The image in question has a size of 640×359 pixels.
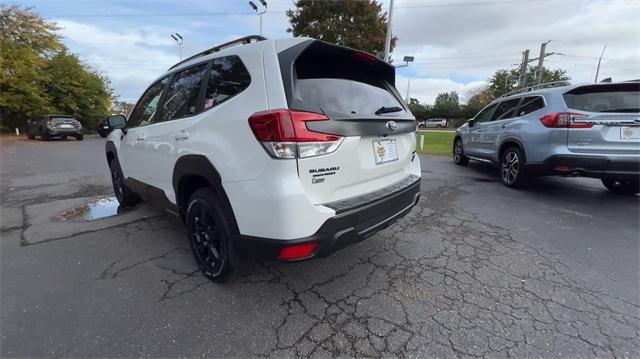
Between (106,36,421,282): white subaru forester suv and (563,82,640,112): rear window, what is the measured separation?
125 inches

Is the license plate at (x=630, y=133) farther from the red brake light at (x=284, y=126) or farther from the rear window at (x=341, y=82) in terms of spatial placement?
the red brake light at (x=284, y=126)

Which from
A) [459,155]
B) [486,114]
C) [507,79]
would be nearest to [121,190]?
[486,114]

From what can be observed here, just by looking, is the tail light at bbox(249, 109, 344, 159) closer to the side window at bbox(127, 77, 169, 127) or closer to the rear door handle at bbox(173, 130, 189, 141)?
the rear door handle at bbox(173, 130, 189, 141)

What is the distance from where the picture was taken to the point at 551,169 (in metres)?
4.52

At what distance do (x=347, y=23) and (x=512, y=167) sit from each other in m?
23.5

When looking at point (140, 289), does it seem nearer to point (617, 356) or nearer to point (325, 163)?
point (325, 163)

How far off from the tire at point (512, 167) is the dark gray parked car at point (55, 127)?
23.0m

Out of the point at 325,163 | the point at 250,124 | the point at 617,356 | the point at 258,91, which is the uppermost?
the point at 258,91

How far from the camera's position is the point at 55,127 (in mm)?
18109

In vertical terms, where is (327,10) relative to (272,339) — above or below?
above

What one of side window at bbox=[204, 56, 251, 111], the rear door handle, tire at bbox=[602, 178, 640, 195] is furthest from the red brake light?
tire at bbox=[602, 178, 640, 195]

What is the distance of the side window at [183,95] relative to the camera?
260 centimetres

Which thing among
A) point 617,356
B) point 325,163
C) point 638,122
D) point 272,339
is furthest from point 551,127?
point 272,339

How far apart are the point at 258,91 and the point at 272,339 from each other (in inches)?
63.1
